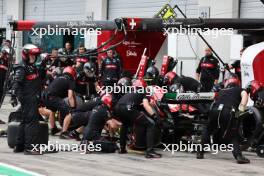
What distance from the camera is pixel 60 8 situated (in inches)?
1216

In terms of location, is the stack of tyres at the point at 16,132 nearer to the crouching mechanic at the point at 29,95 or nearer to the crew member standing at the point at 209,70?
the crouching mechanic at the point at 29,95

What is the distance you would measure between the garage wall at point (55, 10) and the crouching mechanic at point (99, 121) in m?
17.0

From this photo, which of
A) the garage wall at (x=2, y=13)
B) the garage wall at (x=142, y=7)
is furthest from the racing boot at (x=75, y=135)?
the garage wall at (x=2, y=13)

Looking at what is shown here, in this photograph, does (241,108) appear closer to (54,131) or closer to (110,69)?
(54,131)

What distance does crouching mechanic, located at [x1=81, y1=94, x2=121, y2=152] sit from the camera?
11.9 m

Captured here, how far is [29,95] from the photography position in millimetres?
11328

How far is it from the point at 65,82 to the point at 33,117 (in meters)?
2.65

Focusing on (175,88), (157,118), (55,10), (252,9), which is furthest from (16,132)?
(55,10)

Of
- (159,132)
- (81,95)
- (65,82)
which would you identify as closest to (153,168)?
(159,132)

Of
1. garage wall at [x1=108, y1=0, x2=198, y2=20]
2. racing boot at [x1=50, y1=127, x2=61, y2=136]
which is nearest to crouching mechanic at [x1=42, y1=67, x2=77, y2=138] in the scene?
racing boot at [x1=50, y1=127, x2=61, y2=136]

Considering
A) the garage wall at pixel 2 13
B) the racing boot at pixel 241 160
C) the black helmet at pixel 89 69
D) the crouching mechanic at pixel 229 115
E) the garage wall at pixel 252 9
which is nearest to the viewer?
the racing boot at pixel 241 160

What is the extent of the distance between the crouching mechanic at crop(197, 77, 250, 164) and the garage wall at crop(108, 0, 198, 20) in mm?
11653

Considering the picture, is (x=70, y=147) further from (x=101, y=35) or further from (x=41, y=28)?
(x=101, y=35)

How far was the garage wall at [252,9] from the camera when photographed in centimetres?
2014
